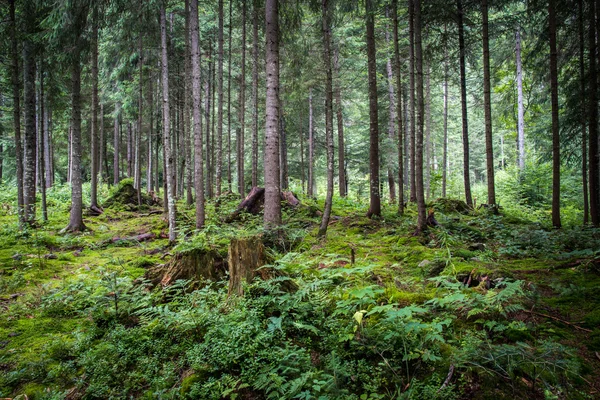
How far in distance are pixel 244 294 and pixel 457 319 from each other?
2627mm

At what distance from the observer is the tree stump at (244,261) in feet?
15.0

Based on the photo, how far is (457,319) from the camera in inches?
152

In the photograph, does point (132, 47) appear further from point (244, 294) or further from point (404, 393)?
point (404, 393)

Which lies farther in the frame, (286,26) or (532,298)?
(286,26)

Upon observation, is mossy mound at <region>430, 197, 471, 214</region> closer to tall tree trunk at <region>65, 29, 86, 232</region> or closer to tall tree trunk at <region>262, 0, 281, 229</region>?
tall tree trunk at <region>262, 0, 281, 229</region>

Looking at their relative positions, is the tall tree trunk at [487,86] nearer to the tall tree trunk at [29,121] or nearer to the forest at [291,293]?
the forest at [291,293]

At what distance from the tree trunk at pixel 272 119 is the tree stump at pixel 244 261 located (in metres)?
3.34

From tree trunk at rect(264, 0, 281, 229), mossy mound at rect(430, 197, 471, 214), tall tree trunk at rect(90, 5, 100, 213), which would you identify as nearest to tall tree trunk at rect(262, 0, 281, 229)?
tree trunk at rect(264, 0, 281, 229)

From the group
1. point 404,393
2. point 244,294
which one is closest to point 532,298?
point 404,393

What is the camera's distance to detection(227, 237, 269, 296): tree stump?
4.56m

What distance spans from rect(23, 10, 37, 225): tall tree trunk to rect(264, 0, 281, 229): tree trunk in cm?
A: 834

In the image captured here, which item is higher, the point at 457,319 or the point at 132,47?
the point at 132,47

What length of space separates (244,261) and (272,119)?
174 inches

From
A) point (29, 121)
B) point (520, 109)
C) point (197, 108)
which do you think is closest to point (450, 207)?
point (197, 108)
